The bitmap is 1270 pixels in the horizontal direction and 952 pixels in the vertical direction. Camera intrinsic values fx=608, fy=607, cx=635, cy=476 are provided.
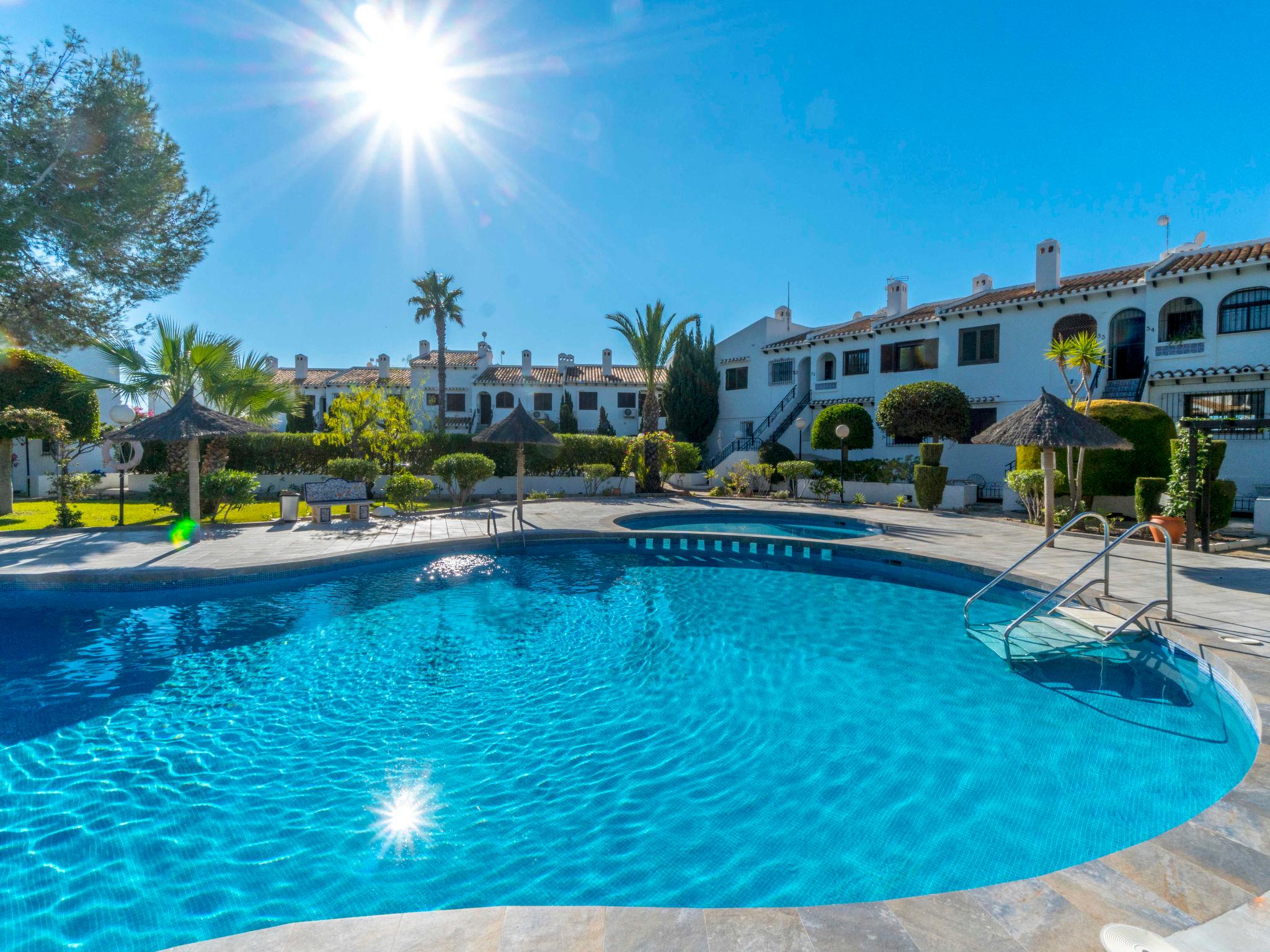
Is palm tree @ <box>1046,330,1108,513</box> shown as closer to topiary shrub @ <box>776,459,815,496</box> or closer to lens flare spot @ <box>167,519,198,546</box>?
topiary shrub @ <box>776,459,815,496</box>

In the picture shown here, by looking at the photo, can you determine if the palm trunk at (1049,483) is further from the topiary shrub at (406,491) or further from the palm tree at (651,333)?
the palm tree at (651,333)

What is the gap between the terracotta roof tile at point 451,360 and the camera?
127 feet

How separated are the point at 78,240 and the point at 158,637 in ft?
28.7

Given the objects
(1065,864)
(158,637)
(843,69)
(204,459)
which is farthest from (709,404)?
(1065,864)

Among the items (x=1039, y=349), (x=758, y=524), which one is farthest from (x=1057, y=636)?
(x=1039, y=349)

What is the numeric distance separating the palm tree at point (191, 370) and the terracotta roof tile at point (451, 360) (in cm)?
2151

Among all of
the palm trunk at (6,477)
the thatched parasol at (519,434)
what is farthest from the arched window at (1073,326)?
the palm trunk at (6,477)

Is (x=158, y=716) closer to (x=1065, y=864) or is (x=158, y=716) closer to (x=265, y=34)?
(x=1065, y=864)

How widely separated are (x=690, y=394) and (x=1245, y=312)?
64.0 feet

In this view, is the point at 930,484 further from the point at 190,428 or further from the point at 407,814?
the point at 190,428

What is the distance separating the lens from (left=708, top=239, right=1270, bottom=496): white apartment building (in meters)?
16.2

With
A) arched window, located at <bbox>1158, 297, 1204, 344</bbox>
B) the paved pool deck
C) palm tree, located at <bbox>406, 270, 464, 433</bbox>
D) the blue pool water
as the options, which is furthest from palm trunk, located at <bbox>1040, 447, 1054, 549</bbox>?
palm tree, located at <bbox>406, 270, 464, 433</bbox>

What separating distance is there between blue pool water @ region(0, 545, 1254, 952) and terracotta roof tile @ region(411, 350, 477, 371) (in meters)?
32.5

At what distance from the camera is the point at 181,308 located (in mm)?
15133
